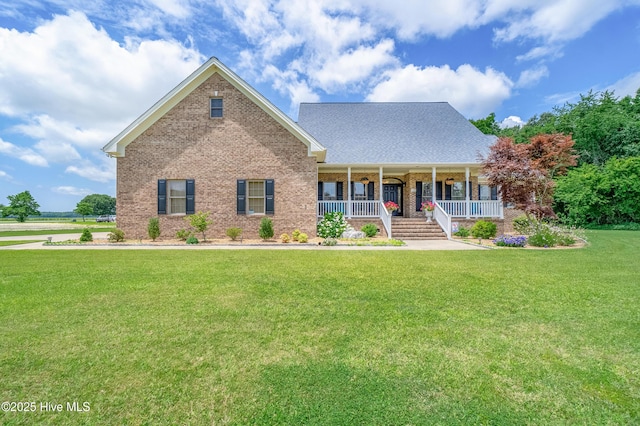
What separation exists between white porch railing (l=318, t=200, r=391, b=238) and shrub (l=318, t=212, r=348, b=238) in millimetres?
983

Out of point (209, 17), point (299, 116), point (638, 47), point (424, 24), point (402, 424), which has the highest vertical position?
point (638, 47)

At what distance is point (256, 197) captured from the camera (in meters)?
15.0

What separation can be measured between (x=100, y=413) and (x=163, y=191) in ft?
46.2

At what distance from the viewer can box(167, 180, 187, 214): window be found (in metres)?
14.9

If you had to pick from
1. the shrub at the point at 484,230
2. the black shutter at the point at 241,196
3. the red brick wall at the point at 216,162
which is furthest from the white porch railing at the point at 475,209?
the black shutter at the point at 241,196

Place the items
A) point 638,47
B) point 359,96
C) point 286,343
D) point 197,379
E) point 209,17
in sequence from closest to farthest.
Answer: point 197,379 < point 286,343 < point 209,17 < point 638,47 < point 359,96

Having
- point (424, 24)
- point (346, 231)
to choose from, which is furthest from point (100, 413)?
point (424, 24)

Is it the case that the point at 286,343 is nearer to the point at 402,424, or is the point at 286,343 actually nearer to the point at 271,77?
the point at 402,424

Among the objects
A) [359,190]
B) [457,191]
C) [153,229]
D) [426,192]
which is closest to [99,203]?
[153,229]

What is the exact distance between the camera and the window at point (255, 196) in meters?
14.8

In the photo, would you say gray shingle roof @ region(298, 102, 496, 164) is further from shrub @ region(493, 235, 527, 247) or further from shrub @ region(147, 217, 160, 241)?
shrub @ region(147, 217, 160, 241)

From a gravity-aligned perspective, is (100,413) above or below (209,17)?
below

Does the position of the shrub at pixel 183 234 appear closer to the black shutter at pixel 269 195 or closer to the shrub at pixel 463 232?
the black shutter at pixel 269 195

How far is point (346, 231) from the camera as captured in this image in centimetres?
1509
